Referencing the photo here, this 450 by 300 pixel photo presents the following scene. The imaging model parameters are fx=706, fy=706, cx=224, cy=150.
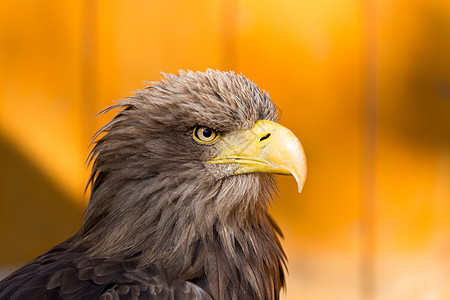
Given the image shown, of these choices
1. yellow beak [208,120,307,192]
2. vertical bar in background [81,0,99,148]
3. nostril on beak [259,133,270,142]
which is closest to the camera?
yellow beak [208,120,307,192]

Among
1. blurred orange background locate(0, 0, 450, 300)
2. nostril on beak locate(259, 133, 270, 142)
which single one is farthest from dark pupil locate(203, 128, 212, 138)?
blurred orange background locate(0, 0, 450, 300)

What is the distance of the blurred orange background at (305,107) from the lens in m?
4.29

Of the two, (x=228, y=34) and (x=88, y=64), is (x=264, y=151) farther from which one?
(x=88, y=64)

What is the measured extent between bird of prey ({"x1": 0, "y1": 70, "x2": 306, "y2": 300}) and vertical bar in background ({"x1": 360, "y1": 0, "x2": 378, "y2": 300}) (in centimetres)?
191

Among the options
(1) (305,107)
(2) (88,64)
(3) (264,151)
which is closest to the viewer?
(3) (264,151)

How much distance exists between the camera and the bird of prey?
99.7 inches

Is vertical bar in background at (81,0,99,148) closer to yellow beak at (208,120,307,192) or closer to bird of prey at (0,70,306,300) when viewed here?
bird of prey at (0,70,306,300)

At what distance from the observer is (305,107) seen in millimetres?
4426

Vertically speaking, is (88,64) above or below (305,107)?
above

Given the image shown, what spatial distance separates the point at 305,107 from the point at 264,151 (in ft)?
6.27

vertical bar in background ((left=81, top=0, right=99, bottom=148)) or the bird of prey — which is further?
vertical bar in background ((left=81, top=0, right=99, bottom=148))

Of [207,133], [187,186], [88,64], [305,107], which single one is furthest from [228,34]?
A: [187,186]

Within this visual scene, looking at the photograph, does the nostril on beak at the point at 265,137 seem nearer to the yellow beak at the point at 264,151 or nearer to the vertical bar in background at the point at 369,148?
the yellow beak at the point at 264,151

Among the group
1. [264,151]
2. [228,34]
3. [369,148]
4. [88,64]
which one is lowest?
[369,148]
